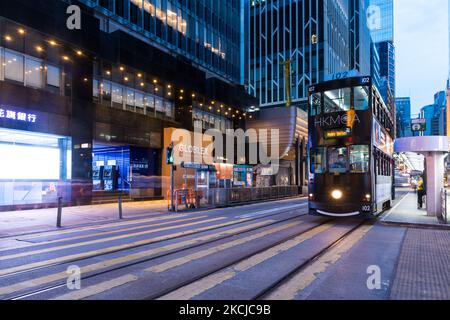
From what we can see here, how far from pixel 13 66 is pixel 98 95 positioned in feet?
20.7

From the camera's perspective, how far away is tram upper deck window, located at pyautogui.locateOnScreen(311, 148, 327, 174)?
42.7 feet

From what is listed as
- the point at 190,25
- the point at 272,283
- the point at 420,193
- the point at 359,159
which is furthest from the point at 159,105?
the point at 272,283

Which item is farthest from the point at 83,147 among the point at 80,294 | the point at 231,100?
the point at 231,100

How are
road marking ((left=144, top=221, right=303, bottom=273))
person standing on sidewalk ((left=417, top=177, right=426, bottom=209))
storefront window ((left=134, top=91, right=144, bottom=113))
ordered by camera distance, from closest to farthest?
1. road marking ((left=144, top=221, right=303, bottom=273))
2. person standing on sidewalk ((left=417, top=177, right=426, bottom=209))
3. storefront window ((left=134, top=91, right=144, bottom=113))

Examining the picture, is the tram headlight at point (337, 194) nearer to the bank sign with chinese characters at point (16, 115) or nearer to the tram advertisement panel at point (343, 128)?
the tram advertisement panel at point (343, 128)

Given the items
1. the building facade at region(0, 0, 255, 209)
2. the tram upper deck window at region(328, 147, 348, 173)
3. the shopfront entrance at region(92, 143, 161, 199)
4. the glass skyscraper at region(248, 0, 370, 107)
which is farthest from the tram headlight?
the glass skyscraper at region(248, 0, 370, 107)

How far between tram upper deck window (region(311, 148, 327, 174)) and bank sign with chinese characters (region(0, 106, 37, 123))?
14.9 m

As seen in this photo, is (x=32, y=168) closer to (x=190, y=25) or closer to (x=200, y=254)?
(x=200, y=254)

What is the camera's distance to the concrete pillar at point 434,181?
1442 cm

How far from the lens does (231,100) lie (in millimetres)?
38719

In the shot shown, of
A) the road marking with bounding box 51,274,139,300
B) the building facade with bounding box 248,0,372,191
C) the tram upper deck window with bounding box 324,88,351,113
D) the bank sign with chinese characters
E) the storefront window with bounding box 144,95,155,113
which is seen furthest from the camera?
the building facade with bounding box 248,0,372,191

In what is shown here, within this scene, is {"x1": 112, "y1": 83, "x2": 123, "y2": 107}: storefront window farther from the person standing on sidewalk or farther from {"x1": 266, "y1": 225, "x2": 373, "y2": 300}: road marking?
{"x1": 266, "y1": 225, "x2": 373, "y2": 300}: road marking

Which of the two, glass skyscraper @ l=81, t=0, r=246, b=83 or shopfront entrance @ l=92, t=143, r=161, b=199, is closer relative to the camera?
shopfront entrance @ l=92, t=143, r=161, b=199

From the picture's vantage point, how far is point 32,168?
63.0 feet
